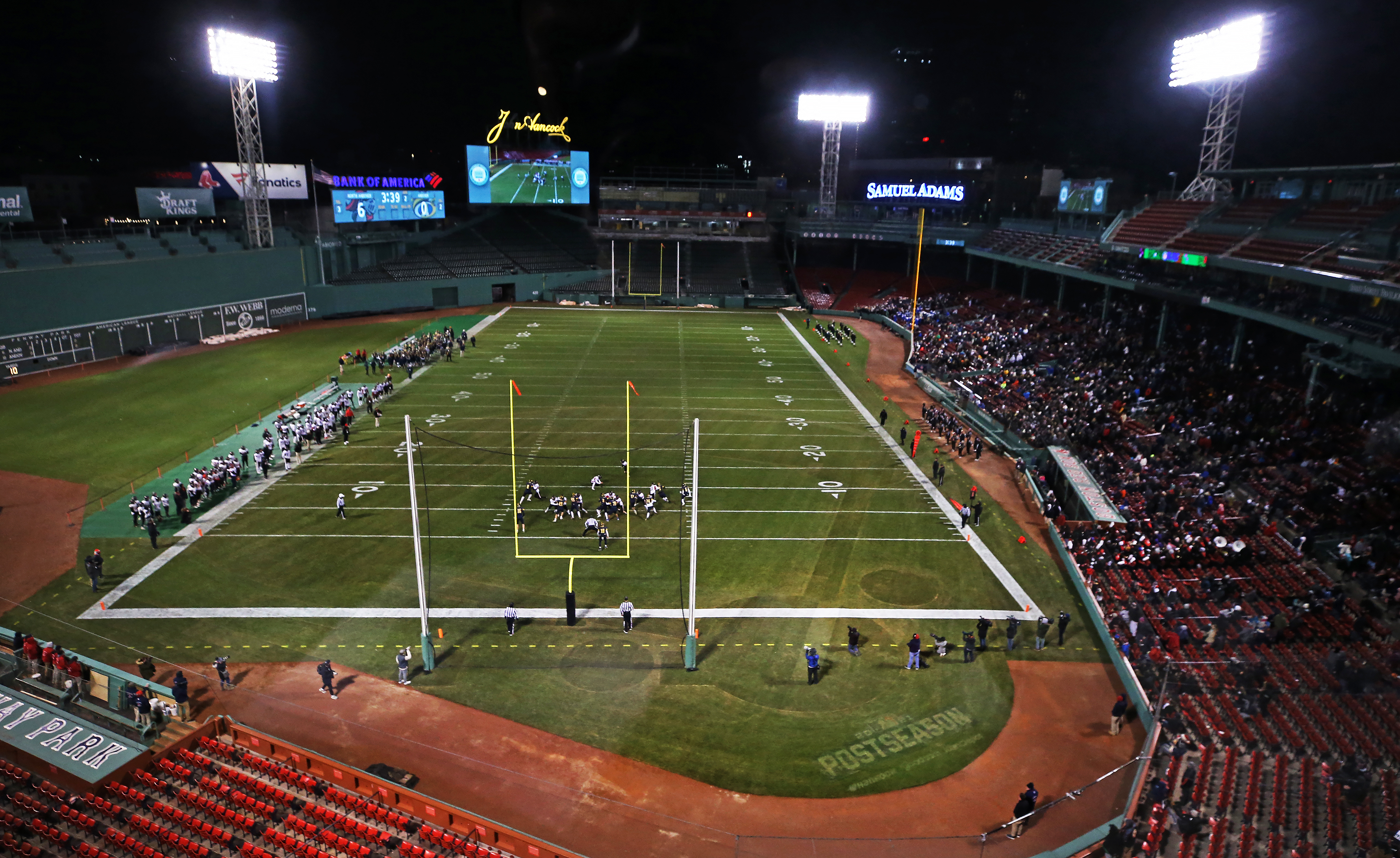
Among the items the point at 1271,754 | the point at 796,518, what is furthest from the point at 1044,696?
the point at 796,518

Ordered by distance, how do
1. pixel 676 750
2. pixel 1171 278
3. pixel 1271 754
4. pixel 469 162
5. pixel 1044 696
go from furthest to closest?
pixel 469 162, pixel 1171 278, pixel 1044 696, pixel 676 750, pixel 1271 754

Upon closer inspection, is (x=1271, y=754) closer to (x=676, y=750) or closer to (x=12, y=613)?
(x=676, y=750)

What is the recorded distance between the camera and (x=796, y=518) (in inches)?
1013

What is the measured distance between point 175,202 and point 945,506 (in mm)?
50127

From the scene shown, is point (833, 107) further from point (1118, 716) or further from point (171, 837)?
point (171, 837)

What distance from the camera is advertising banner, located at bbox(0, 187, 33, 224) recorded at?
40031 millimetres

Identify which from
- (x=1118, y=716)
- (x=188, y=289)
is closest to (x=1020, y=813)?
(x=1118, y=716)

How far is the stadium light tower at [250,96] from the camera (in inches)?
1870

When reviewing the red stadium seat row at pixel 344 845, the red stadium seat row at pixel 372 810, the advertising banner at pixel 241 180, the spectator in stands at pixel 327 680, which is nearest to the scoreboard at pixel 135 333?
the advertising banner at pixel 241 180

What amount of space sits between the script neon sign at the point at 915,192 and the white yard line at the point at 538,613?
54450 millimetres

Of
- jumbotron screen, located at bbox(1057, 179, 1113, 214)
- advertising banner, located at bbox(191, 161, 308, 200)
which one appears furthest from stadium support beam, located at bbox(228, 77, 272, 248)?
jumbotron screen, located at bbox(1057, 179, 1113, 214)

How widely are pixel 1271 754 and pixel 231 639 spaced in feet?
69.1

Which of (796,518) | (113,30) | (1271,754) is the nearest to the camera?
(1271,754)

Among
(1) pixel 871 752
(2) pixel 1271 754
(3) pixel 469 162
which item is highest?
(3) pixel 469 162
